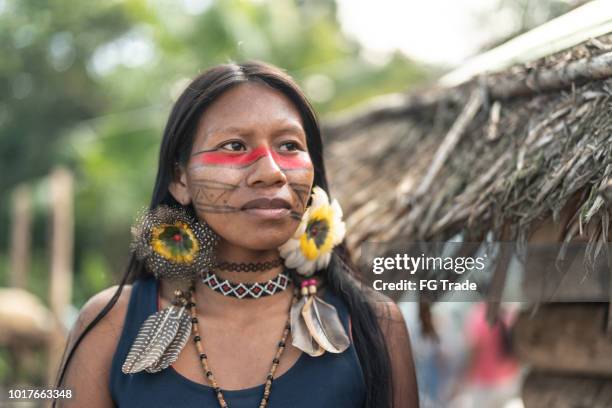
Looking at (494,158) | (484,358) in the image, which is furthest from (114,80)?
(494,158)

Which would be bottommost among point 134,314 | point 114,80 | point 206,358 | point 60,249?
point 206,358

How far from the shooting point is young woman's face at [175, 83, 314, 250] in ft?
7.14

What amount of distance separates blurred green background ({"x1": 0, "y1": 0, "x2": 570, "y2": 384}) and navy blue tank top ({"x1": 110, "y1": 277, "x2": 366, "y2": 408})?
1196 millimetres

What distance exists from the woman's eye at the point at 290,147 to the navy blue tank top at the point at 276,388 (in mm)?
605

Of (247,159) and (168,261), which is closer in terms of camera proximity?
(247,159)

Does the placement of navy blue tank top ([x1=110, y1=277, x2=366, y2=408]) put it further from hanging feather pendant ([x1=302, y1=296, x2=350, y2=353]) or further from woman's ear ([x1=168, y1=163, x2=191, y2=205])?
woman's ear ([x1=168, y1=163, x2=191, y2=205])

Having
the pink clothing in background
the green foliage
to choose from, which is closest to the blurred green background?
the green foliage

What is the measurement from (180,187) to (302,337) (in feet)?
1.95

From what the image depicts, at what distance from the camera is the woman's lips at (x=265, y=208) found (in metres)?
2.17

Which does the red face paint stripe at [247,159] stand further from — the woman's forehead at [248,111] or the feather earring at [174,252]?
the feather earring at [174,252]

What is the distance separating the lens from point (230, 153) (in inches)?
87.3

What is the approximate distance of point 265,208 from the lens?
2.17m

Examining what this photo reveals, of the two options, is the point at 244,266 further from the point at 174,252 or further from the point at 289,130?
the point at 289,130

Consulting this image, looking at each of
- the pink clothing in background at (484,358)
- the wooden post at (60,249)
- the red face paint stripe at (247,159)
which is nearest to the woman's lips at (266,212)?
the red face paint stripe at (247,159)
